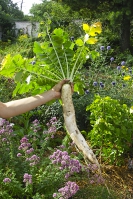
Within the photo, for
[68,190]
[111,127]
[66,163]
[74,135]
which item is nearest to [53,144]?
[111,127]

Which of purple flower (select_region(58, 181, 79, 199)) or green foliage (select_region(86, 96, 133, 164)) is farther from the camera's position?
green foliage (select_region(86, 96, 133, 164))

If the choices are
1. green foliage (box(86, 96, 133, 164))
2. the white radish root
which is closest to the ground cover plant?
green foliage (box(86, 96, 133, 164))

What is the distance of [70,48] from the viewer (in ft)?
10.8

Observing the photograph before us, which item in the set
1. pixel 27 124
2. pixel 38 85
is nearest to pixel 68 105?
pixel 38 85

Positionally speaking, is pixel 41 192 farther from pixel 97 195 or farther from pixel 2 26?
pixel 2 26

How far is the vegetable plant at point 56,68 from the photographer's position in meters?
2.93

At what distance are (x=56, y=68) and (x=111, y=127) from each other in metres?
0.82

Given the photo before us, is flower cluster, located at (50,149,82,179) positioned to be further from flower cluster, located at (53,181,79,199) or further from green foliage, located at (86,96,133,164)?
green foliage, located at (86,96,133,164)

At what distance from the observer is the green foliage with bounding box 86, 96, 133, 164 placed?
3.33m

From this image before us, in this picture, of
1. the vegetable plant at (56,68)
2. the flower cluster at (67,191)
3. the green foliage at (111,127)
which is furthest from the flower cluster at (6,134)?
the green foliage at (111,127)

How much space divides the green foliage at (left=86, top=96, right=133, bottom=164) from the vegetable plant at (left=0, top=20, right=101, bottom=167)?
37 centimetres

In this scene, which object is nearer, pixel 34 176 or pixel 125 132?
pixel 34 176

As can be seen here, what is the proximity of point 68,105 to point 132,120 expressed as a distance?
894mm

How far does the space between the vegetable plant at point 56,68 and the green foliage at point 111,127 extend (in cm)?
37
